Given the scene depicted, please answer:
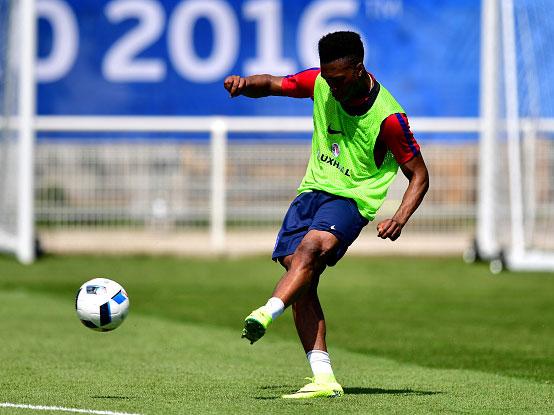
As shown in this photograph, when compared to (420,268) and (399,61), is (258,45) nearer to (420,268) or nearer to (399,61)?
(399,61)

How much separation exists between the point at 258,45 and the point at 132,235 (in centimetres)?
379

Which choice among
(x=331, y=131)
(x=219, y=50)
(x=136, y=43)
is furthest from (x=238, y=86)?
(x=136, y=43)

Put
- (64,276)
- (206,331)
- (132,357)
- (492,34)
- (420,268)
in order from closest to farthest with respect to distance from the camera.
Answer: (132,357) < (206,331) < (64,276) < (420,268) < (492,34)

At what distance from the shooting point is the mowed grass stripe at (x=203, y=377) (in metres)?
8.11

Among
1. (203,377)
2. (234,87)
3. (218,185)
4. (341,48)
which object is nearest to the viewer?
(341,48)

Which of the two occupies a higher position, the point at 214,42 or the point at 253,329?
the point at 214,42

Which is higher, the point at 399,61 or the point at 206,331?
the point at 399,61

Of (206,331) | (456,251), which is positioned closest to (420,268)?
(456,251)

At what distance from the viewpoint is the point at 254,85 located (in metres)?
8.76

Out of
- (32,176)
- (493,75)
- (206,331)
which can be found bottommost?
(206,331)

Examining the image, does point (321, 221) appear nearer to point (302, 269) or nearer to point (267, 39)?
point (302, 269)

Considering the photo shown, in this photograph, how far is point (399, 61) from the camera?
22562mm

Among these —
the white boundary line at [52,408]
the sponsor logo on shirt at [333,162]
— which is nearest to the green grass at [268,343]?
the white boundary line at [52,408]

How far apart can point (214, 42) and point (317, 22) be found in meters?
1.74
